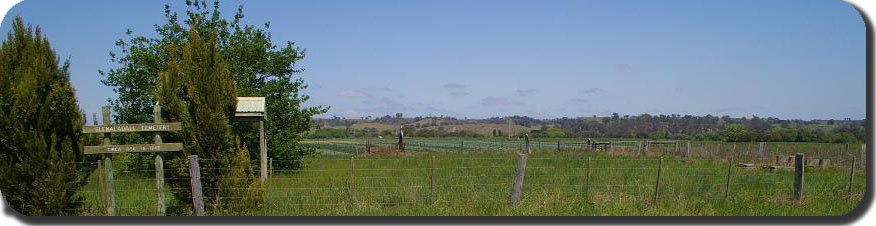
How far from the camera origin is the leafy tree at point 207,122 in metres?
9.26

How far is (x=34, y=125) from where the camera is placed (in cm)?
875

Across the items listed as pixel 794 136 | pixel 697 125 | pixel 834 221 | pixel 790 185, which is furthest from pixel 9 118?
pixel 697 125

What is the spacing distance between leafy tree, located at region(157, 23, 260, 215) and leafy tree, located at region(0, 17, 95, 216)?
129 centimetres

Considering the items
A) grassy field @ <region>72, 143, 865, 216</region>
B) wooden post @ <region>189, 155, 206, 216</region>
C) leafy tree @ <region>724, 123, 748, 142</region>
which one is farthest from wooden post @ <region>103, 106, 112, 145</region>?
leafy tree @ <region>724, 123, 748, 142</region>

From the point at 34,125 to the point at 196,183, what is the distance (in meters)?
2.18

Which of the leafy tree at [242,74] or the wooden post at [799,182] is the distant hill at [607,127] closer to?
Answer: the leafy tree at [242,74]

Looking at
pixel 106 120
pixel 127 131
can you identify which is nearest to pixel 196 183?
pixel 127 131

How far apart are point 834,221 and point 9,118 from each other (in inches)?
406

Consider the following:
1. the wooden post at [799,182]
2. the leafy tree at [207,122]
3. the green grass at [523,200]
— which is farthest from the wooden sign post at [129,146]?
the wooden post at [799,182]

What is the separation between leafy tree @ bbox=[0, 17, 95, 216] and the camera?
8594 mm

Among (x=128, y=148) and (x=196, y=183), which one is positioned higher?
(x=128, y=148)

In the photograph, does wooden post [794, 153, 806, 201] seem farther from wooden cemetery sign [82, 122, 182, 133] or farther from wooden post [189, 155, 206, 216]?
wooden cemetery sign [82, 122, 182, 133]

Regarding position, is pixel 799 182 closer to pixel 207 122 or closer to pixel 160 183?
pixel 207 122

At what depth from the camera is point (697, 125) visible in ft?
157
